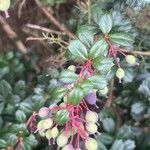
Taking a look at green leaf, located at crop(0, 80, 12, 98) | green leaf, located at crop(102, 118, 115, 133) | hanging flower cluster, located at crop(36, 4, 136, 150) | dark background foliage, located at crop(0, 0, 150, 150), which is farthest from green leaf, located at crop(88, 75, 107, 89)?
green leaf, located at crop(0, 80, 12, 98)

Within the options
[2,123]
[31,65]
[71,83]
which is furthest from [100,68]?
[31,65]

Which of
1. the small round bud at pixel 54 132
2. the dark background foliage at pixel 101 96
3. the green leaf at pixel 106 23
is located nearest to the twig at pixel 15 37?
the dark background foliage at pixel 101 96

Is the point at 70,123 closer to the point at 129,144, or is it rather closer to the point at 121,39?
the point at 121,39

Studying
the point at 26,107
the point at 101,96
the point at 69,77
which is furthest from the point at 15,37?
the point at 69,77

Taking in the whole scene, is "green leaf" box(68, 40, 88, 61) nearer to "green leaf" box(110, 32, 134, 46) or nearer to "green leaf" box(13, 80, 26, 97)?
"green leaf" box(110, 32, 134, 46)

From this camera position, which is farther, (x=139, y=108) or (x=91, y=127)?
(x=139, y=108)

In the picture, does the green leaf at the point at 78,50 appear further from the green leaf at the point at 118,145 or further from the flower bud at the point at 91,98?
the green leaf at the point at 118,145

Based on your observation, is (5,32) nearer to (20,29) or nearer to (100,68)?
(20,29)
